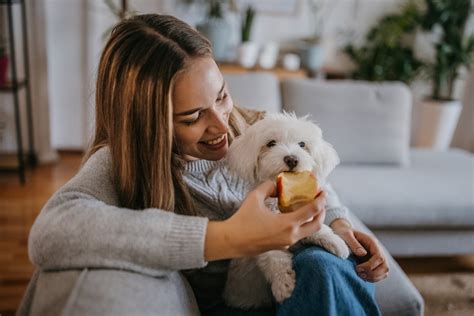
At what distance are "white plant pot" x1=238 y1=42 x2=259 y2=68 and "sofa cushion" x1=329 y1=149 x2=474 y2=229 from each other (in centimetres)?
145

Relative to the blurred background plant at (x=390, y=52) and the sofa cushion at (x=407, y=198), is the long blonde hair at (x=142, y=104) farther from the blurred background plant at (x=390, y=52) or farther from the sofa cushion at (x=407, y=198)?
the blurred background plant at (x=390, y=52)

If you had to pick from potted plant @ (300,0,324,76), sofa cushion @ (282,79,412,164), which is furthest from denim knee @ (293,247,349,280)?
potted plant @ (300,0,324,76)

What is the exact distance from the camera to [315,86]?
8.03 ft

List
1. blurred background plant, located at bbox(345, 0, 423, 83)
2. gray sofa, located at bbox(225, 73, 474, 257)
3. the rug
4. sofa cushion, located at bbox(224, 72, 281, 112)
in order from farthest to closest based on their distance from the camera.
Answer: blurred background plant, located at bbox(345, 0, 423, 83), sofa cushion, located at bbox(224, 72, 281, 112), gray sofa, located at bbox(225, 73, 474, 257), the rug

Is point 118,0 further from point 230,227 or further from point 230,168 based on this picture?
point 230,227

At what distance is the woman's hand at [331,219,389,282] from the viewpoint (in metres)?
1.03

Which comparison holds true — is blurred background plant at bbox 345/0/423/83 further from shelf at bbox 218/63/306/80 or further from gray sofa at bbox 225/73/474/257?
gray sofa at bbox 225/73/474/257

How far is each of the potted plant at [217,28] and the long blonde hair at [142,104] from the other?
2466mm

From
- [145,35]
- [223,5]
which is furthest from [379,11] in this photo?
[145,35]

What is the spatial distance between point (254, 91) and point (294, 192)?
1.49 m

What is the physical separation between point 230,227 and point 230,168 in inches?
15.3

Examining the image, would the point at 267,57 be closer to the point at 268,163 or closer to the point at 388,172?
the point at 388,172

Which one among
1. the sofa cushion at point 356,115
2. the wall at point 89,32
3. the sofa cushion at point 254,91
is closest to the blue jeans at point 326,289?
the sofa cushion at point 254,91

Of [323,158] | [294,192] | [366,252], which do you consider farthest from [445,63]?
[294,192]
